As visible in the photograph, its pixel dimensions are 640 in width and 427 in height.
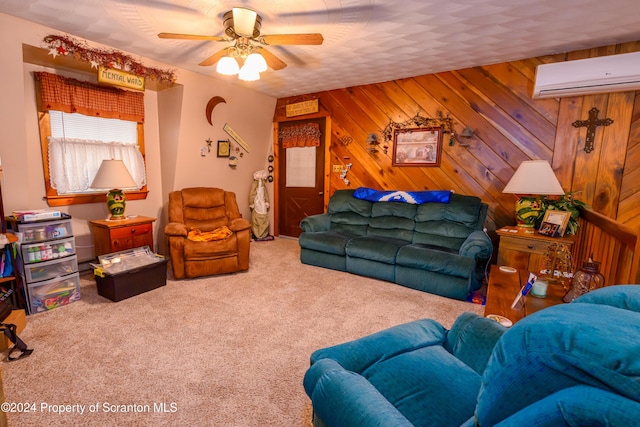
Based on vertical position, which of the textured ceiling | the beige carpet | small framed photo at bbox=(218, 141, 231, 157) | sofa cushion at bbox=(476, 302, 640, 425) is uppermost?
the textured ceiling

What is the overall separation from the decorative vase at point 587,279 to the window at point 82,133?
453 centimetres

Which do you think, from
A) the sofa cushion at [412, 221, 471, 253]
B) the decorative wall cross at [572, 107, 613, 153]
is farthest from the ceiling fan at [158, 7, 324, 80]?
the decorative wall cross at [572, 107, 613, 153]

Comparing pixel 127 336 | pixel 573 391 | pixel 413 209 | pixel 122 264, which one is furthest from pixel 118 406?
pixel 413 209

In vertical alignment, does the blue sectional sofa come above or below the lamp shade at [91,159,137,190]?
below

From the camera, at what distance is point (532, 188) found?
296 cm

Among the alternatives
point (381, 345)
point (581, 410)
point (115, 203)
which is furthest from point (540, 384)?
point (115, 203)

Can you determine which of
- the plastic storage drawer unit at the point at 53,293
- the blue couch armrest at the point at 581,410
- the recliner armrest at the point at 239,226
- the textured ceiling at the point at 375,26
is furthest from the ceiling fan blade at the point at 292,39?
the plastic storage drawer unit at the point at 53,293

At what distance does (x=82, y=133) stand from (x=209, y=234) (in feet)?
5.97

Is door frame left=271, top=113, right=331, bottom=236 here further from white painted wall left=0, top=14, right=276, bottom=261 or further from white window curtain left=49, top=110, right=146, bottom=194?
white window curtain left=49, top=110, right=146, bottom=194

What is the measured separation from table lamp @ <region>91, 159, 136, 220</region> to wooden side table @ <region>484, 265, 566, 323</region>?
3561mm

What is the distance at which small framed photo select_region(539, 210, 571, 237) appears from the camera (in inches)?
112

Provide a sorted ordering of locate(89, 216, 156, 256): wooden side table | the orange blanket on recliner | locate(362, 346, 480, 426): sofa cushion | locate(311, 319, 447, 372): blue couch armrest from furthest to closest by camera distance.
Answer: the orange blanket on recliner < locate(89, 216, 156, 256): wooden side table < locate(311, 319, 447, 372): blue couch armrest < locate(362, 346, 480, 426): sofa cushion

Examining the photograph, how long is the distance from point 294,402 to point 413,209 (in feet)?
9.04

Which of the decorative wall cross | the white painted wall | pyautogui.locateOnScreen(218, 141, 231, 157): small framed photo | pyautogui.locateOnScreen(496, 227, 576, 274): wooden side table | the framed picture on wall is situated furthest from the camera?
pyautogui.locateOnScreen(218, 141, 231, 157): small framed photo
